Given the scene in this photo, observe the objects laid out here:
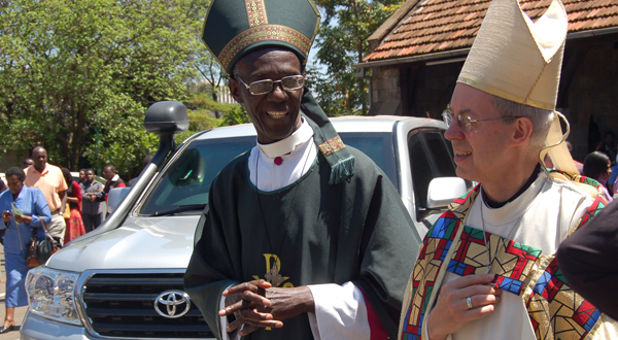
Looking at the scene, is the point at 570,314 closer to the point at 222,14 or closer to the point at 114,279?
the point at 222,14

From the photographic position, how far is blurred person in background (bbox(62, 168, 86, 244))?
972cm

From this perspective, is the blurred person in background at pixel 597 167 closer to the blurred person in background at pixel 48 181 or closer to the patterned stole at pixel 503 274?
the patterned stole at pixel 503 274

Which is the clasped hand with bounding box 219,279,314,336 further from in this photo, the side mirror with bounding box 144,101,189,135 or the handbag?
the handbag

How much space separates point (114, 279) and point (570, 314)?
263cm

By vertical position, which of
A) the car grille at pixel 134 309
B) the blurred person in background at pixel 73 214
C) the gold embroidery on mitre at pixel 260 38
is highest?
the gold embroidery on mitre at pixel 260 38

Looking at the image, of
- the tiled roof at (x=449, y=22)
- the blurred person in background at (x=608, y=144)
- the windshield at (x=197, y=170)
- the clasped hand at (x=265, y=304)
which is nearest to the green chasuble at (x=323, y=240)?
the clasped hand at (x=265, y=304)

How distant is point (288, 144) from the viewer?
7.93 ft

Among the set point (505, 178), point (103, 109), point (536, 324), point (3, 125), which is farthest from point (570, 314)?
point (3, 125)

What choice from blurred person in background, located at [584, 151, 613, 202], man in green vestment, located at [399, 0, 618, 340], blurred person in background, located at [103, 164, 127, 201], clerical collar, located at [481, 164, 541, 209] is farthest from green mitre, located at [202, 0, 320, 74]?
blurred person in background, located at [103, 164, 127, 201]

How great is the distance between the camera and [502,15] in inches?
66.7

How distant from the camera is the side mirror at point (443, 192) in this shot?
129 inches

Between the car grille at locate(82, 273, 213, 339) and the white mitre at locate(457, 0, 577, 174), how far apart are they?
2.20 m

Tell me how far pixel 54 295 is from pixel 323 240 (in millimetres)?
2121

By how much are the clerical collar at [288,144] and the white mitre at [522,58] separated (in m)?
0.85
